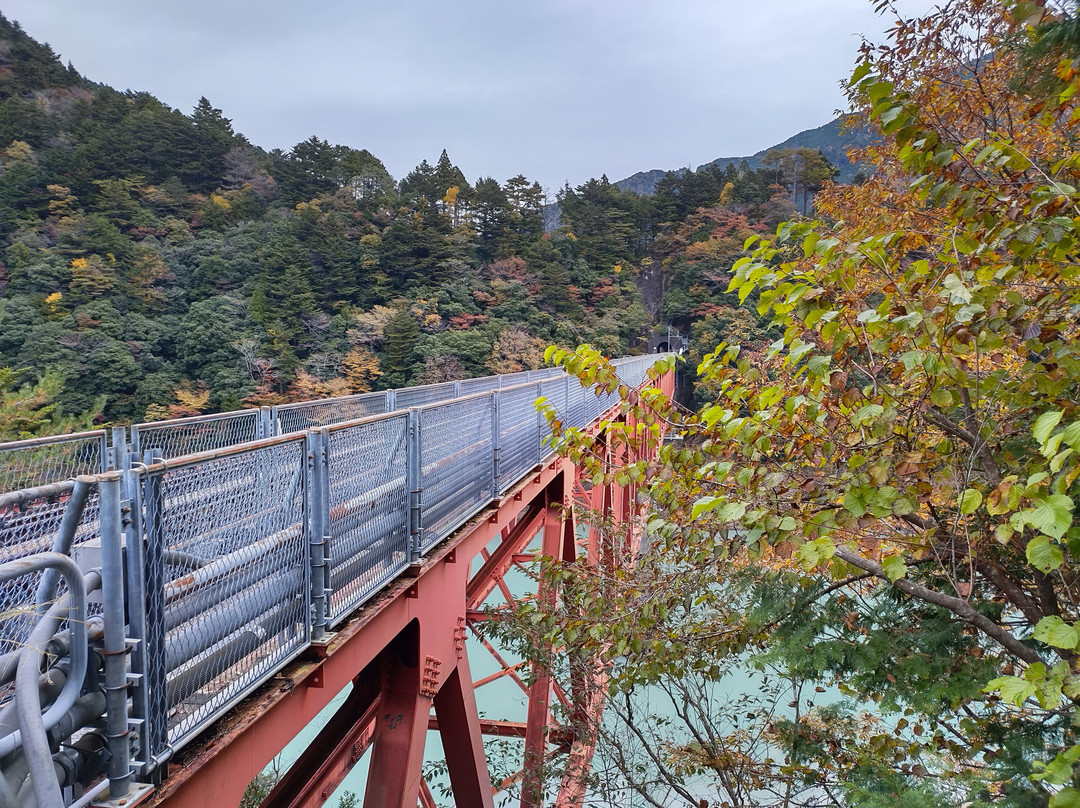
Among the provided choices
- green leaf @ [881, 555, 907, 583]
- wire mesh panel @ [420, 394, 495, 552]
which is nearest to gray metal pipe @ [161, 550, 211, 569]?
wire mesh panel @ [420, 394, 495, 552]

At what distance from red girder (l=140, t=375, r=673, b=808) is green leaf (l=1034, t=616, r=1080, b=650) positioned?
2131 millimetres

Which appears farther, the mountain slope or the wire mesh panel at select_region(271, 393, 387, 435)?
the mountain slope

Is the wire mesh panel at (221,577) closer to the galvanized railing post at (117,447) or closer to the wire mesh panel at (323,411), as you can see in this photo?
the galvanized railing post at (117,447)

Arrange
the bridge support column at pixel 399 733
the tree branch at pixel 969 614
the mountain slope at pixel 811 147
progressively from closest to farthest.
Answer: the tree branch at pixel 969 614
the bridge support column at pixel 399 733
the mountain slope at pixel 811 147

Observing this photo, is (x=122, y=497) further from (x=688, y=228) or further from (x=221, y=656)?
(x=688, y=228)

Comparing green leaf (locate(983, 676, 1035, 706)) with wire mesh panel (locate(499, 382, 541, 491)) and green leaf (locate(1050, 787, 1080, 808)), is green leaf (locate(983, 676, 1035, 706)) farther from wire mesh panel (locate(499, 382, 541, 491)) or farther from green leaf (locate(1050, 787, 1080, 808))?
wire mesh panel (locate(499, 382, 541, 491))

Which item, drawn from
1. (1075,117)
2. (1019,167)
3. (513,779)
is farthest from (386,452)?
(513,779)

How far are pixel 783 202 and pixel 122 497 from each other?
5426cm

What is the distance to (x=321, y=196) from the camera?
45344 mm

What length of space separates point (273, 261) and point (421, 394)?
3137 centimetres

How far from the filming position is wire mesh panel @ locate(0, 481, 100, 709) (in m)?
1.51

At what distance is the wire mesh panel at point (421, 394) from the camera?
28.0 ft

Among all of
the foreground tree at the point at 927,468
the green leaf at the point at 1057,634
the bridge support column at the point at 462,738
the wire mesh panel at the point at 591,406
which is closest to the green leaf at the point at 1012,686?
the foreground tree at the point at 927,468

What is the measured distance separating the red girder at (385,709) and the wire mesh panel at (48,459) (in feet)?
4.53
